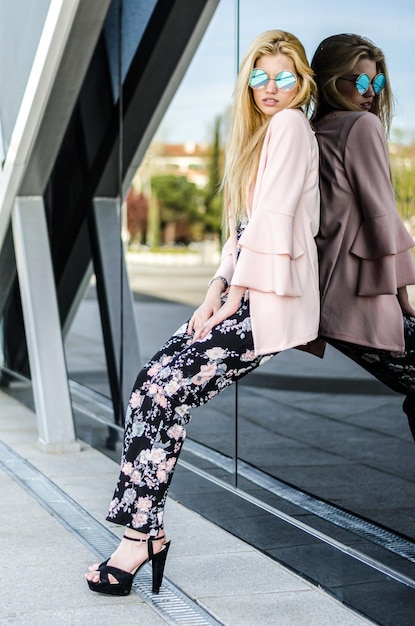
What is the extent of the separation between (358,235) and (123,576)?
4.64ft

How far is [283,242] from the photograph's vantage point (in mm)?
3477

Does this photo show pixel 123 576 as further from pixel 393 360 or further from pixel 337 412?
pixel 337 412

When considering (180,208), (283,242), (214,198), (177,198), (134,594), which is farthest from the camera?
(177,198)

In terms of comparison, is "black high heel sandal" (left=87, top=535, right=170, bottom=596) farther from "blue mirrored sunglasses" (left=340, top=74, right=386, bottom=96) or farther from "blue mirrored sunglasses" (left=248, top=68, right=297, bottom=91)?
"blue mirrored sunglasses" (left=340, top=74, right=386, bottom=96)

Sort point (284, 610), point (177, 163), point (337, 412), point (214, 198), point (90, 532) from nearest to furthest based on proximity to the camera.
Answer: point (284, 610)
point (90, 532)
point (337, 412)
point (214, 198)
point (177, 163)

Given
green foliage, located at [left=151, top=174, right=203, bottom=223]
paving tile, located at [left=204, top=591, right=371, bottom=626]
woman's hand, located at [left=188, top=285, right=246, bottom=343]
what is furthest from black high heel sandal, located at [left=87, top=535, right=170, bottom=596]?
green foliage, located at [left=151, top=174, right=203, bottom=223]

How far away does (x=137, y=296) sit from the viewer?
23.2 feet

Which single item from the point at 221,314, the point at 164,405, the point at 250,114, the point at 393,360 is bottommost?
the point at 164,405

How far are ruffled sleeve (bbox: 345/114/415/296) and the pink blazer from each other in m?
0.14

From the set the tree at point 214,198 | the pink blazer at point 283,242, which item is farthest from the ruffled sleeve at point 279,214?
the tree at point 214,198

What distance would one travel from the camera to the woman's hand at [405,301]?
3.79m

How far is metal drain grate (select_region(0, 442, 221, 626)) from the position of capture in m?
3.68

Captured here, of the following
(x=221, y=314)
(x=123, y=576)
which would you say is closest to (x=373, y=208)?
(x=221, y=314)

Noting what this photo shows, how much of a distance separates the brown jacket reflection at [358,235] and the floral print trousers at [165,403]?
0.30 m
